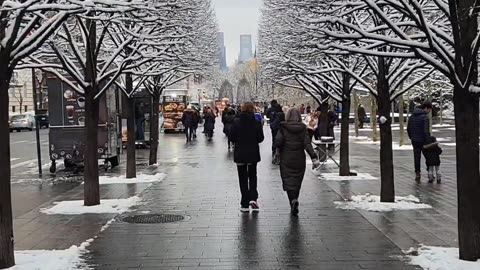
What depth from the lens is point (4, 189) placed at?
6.95 meters

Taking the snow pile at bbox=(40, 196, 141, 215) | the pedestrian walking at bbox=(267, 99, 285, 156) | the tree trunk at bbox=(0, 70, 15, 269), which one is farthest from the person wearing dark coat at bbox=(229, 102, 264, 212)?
the pedestrian walking at bbox=(267, 99, 285, 156)

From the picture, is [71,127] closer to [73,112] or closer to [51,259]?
[73,112]

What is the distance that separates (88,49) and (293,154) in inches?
162

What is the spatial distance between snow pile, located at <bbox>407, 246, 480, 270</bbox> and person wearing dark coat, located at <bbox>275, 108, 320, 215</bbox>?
2915mm

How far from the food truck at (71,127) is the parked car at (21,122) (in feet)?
120

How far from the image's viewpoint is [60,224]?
9789 millimetres

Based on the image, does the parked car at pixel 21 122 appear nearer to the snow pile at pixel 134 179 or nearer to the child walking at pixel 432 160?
the snow pile at pixel 134 179

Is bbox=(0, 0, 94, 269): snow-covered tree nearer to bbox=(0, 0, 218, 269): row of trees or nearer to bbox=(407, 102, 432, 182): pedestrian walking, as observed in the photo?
bbox=(0, 0, 218, 269): row of trees

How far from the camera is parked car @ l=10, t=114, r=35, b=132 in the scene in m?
53.4

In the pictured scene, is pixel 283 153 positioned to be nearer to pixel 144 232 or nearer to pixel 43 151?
pixel 144 232

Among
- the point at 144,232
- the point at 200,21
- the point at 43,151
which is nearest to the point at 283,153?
the point at 144,232

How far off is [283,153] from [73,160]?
936 cm

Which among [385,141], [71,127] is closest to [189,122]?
[71,127]

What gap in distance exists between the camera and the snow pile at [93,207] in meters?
10.8
